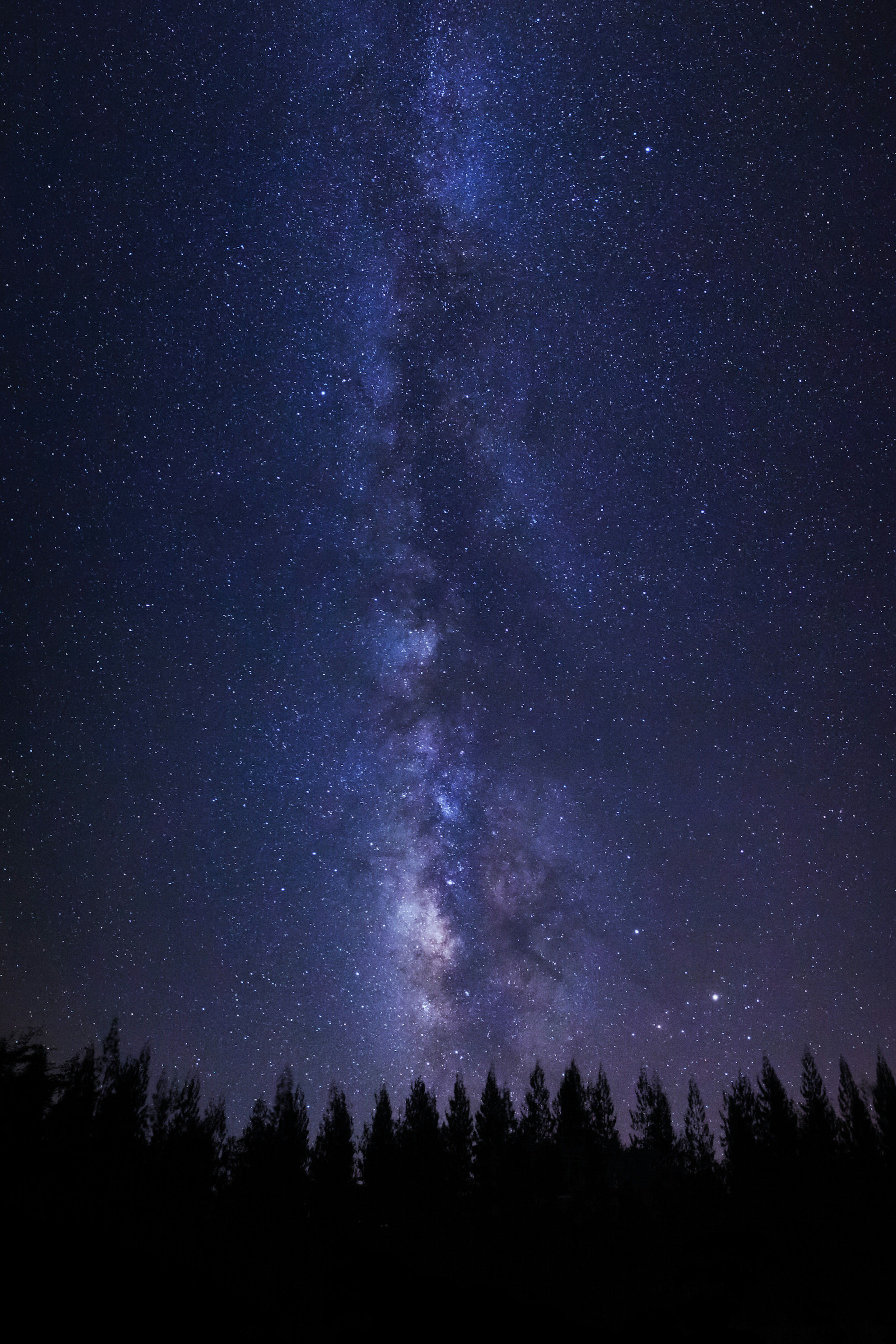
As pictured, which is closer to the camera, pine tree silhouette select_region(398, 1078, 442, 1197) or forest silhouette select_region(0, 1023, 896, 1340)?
forest silhouette select_region(0, 1023, 896, 1340)

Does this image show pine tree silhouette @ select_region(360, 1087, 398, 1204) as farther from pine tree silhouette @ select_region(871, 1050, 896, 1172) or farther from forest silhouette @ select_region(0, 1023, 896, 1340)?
pine tree silhouette @ select_region(871, 1050, 896, 1172)

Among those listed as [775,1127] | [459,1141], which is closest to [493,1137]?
[459,1141]

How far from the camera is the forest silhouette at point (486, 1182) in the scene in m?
30.8

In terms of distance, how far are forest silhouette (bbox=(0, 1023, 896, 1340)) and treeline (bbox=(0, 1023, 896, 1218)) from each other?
145mm

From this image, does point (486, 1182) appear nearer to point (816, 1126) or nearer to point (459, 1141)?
point (459, 1141)

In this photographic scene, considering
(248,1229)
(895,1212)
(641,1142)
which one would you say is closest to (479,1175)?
(641,1142)

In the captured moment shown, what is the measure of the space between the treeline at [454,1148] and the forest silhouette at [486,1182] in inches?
5.7

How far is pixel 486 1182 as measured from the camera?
158 ft

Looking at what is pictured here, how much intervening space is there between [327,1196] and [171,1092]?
13.3 metres

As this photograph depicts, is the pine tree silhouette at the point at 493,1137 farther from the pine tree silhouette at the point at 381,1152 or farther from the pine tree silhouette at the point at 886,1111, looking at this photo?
the pine tree silhouette at the point at 886,1111

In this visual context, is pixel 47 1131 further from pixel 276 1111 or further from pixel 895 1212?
pixel 895 1212

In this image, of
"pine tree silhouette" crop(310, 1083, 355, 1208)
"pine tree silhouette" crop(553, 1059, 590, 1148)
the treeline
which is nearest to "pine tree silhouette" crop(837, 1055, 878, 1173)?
the treeline

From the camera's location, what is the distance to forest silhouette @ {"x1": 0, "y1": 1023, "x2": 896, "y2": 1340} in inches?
1214

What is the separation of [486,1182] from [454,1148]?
4.55 m
